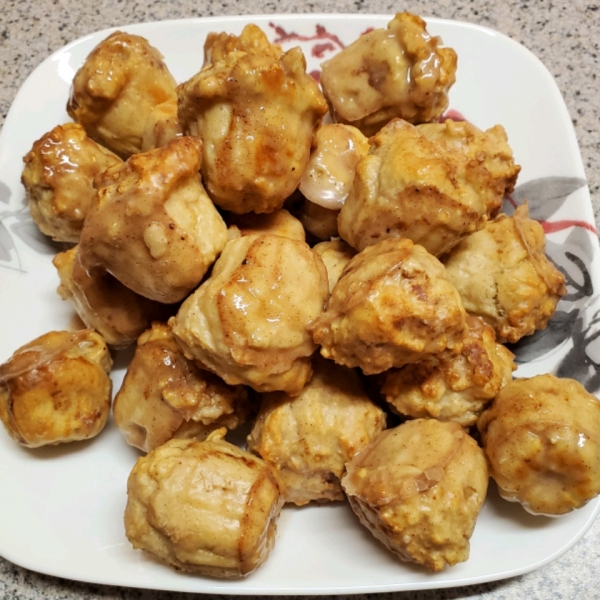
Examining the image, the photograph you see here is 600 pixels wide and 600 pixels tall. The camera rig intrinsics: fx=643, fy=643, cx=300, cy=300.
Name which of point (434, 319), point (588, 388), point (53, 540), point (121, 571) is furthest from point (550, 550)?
point (53, 540)

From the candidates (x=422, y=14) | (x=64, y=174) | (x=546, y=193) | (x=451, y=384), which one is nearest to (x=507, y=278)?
(x=451, y=384)

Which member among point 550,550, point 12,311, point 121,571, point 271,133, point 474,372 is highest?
point 271,133

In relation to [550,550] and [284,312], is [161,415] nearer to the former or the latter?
[284,312]

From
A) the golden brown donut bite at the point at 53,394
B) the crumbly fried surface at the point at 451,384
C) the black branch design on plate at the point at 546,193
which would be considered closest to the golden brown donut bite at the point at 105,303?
the golden brown donut bite at the point at 53,394

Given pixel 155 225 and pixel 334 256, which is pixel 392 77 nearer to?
pixel 334 256

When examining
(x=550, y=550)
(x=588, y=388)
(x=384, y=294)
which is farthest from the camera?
(x=588, y=388)

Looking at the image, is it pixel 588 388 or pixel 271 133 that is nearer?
pixel 271 133

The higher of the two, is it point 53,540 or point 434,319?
point 434,319

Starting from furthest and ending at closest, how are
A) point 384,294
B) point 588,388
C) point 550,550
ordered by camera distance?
1. point 588,388
2. point 550,550
3. point 384,294

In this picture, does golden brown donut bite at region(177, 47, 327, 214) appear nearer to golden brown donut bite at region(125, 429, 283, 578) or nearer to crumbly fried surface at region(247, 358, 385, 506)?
crumbly fried surface at region(247, 358, 385, 506)
